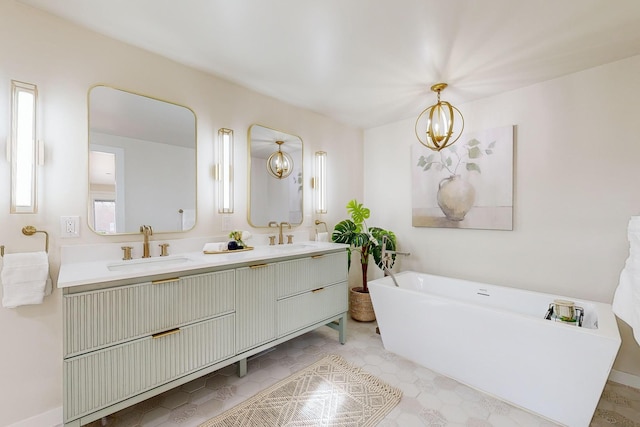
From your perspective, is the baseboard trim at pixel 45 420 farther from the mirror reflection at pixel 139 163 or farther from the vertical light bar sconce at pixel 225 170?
the vertical light bar sconce at pixel 225 170

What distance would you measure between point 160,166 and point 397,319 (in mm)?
2250

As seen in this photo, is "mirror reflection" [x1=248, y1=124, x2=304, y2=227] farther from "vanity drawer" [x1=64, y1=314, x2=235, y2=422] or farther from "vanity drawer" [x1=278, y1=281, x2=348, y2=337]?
"vanity drawer" [x1=64, y1=314, x2=235, y2=422]

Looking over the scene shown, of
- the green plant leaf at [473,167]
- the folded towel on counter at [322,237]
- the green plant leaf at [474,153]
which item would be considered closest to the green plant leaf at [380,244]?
the folded towel on counter at [322,237]

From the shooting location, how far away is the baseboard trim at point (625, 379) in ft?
6.54

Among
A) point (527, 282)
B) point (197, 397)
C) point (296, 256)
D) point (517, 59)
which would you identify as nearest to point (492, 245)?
point (527, 282)

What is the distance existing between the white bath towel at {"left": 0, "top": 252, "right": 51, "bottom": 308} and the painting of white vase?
314cm

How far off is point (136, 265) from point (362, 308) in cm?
232

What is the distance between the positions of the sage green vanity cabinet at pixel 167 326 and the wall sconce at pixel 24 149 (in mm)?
702

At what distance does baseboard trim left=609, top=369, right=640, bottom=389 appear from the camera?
199cm

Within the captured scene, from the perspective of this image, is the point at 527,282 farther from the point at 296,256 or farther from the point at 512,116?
the point at 296,256

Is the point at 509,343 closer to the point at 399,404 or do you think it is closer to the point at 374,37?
the point at 399,404

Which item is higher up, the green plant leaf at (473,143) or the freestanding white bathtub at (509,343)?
the green plant leaf at (473,143)

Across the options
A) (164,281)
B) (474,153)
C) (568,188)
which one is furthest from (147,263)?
(568,188)

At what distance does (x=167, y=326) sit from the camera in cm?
152
